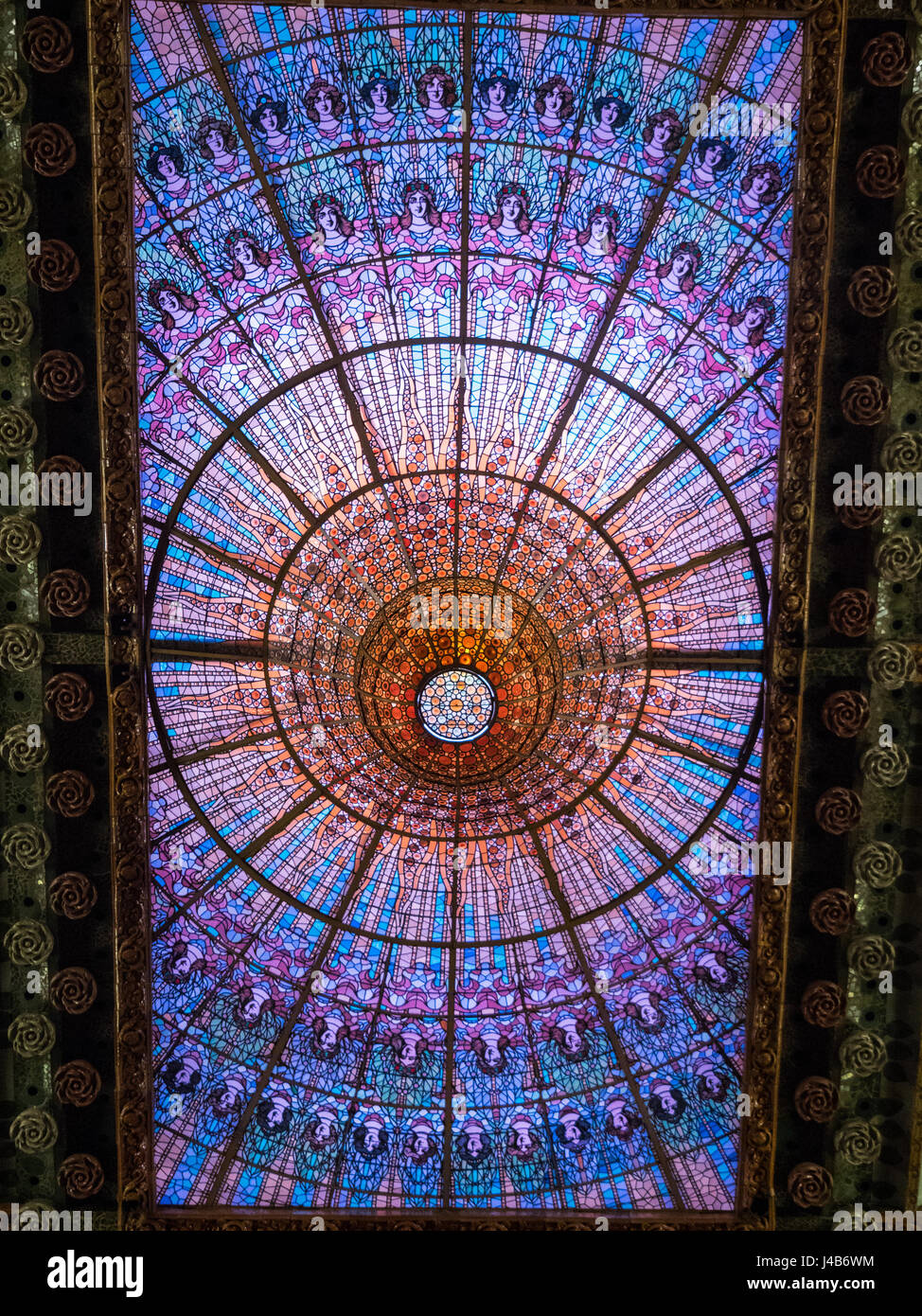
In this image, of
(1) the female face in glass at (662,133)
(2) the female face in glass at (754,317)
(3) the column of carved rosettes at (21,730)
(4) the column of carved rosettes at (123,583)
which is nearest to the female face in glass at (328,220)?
(4) the column of carved rosettes at (123,583)

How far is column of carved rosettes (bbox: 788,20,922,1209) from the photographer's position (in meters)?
12.9

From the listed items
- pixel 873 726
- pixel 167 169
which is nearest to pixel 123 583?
pixel 167 169

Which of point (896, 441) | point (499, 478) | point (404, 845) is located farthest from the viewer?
point (404, 845)

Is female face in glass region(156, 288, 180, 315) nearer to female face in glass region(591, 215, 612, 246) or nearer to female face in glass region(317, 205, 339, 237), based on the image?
female face in glass region(317, 205, 339, 237)

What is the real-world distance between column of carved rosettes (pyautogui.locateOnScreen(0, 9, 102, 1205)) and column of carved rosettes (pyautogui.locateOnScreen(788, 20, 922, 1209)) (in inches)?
315

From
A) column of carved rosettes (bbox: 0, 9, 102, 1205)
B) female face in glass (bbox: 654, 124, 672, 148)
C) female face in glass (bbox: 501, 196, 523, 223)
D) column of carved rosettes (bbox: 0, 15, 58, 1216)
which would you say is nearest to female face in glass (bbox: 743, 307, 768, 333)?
female face in glass (bbox: 654, 124, 672, 148)

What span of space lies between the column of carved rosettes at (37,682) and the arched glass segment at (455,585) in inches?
34.6

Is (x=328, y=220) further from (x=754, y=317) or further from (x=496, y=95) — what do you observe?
(x=754, y=317)

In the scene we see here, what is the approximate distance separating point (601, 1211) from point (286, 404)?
9.94m

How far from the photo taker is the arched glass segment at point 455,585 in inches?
512

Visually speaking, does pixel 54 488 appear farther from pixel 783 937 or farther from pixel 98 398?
pixel 783 937

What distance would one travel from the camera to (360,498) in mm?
14398

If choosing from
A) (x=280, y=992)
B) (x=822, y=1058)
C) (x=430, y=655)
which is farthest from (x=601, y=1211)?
(x=430, y=655)

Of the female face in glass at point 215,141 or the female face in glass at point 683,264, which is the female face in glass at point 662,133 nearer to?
the female face in glass at point 683,264
